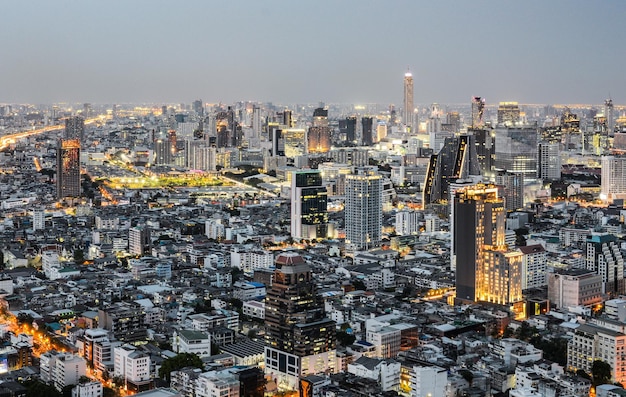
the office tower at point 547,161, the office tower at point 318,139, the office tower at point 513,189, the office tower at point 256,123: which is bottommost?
the office tower at point 513,189

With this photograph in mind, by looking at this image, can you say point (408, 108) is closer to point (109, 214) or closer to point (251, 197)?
point (251, 197)

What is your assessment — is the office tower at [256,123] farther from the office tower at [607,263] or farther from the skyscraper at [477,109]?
the office tower at [607,263]

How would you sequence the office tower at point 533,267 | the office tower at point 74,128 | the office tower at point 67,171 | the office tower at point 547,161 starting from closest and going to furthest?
the office tower at point 533,267 → the office tower at point 67,171 → the office tower at point 547,161 → the office tower at point 74,128

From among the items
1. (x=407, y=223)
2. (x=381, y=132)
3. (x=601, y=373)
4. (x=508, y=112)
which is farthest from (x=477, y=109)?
(x=601, y=373)

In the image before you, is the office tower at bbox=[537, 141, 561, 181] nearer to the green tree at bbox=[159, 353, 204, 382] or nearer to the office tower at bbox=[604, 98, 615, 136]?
the office tower at bbox=[604, 98, 615, 136]

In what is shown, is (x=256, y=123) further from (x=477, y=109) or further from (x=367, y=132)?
(x=477, y=109)

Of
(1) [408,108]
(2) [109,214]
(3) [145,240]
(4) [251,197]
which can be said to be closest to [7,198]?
(2) [109,214]

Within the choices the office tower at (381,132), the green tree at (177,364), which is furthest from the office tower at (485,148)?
the green tree at (177,364)

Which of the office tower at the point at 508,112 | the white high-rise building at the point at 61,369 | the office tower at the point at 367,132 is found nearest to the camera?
the white high-rise building at the point at 61,369
